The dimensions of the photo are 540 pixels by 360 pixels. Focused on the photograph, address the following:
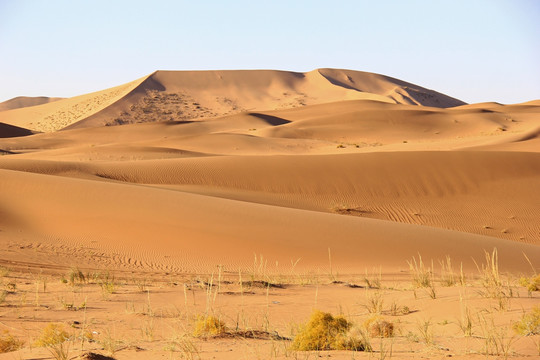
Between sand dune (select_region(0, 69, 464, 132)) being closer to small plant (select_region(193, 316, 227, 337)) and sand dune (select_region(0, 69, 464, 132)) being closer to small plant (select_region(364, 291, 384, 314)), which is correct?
small plant (select_region(364, 291, 384, 314))

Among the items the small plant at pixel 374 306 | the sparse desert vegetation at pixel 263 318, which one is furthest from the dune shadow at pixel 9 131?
the small plant at pixel 374 306

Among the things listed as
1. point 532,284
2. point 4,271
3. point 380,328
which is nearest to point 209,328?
point 380,328

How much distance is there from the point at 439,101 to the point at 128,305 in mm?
123599

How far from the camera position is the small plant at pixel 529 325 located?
5256 mm

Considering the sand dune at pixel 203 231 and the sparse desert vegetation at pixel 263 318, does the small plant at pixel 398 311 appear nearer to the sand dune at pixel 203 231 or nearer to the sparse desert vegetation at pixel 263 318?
the sparse desert vegetation at pixel 263 318

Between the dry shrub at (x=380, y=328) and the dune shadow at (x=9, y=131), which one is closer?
the dry shrub at (x=380, y=328)

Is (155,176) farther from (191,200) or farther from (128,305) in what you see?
(128,305)

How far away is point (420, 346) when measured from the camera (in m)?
5.09

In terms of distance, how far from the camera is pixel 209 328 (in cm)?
586

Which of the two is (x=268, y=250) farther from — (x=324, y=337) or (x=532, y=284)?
(x=324, y=337)

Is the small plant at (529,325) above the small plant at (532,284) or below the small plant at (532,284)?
above

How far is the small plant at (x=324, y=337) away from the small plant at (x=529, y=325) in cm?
142

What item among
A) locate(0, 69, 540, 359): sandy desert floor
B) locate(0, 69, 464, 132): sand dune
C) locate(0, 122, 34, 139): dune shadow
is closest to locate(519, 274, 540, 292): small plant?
locate(0, 69, 540, 359): sandy desert floor

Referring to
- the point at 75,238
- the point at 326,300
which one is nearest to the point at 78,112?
the point at 75,238
